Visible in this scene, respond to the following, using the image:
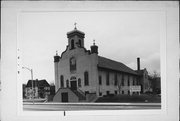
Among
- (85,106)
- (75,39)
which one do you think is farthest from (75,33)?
(85,106)

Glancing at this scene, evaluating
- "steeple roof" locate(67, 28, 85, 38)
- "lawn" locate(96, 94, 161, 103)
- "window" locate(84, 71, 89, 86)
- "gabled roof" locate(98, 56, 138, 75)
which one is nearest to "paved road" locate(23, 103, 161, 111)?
"lawn" locate(96, 94, 161, 103)

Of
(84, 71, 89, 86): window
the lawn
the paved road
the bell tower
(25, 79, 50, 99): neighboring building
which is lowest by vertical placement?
the paved road

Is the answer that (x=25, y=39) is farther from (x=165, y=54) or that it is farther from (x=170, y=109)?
(x=170, y=109)

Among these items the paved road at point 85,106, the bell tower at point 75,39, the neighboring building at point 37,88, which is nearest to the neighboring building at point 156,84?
the paved road at point 85,106

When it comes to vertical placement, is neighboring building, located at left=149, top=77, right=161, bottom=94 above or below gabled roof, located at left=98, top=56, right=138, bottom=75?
below

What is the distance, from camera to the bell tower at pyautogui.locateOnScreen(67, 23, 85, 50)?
11.9ft

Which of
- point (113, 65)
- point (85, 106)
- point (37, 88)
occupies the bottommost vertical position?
point (85, 106)

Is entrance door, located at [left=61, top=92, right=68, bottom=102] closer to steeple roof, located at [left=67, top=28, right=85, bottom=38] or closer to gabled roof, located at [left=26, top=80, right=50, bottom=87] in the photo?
gabled roof, located at [left=26, top=80, right=50, bottom=87]

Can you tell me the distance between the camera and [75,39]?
142 inches

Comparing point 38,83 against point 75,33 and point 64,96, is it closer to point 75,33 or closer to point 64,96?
point 64,96

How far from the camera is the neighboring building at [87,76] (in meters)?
3.63

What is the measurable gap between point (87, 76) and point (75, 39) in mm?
553

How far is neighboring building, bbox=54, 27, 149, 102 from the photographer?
11.9 feet

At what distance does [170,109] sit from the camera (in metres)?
3.62
